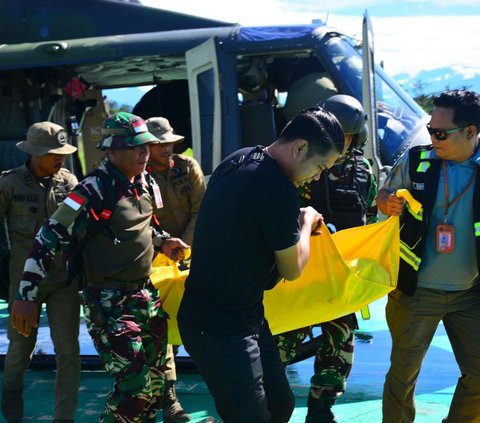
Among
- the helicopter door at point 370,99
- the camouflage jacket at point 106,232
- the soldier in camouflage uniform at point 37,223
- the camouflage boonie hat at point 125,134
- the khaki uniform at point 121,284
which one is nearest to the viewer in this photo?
the camouflage jacket at point 106,232

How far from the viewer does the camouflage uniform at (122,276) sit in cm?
386

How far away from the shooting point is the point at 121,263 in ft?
13.3

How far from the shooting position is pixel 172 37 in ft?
21.6

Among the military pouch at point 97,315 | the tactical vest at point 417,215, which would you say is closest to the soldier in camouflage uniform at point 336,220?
the tactical vest at point 417,215

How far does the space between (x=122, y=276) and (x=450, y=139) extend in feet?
5.87

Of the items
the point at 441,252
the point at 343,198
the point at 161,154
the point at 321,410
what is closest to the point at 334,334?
the point at 321,410

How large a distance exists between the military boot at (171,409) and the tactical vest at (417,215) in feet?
5.43

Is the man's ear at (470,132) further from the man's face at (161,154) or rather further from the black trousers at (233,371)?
the man's face at (161,154)

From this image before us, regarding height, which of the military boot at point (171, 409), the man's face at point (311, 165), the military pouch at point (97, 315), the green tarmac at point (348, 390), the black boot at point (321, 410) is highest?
the man's face at point (311, 165)

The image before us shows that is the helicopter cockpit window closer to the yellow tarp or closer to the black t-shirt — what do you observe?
the yellow tarp

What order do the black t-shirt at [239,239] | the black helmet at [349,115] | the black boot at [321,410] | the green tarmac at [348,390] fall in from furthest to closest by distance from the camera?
the green tarmac at [348,390]
the black boot at [321,410]
the black helmet at [349,115]
the black t-shirt at [239,239]

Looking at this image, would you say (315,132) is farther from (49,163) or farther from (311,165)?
(49,163)

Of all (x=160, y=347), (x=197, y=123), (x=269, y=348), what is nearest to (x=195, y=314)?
(x=269, y=348)

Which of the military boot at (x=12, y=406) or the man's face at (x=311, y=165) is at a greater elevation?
the man's face at (x=311, y=165)
